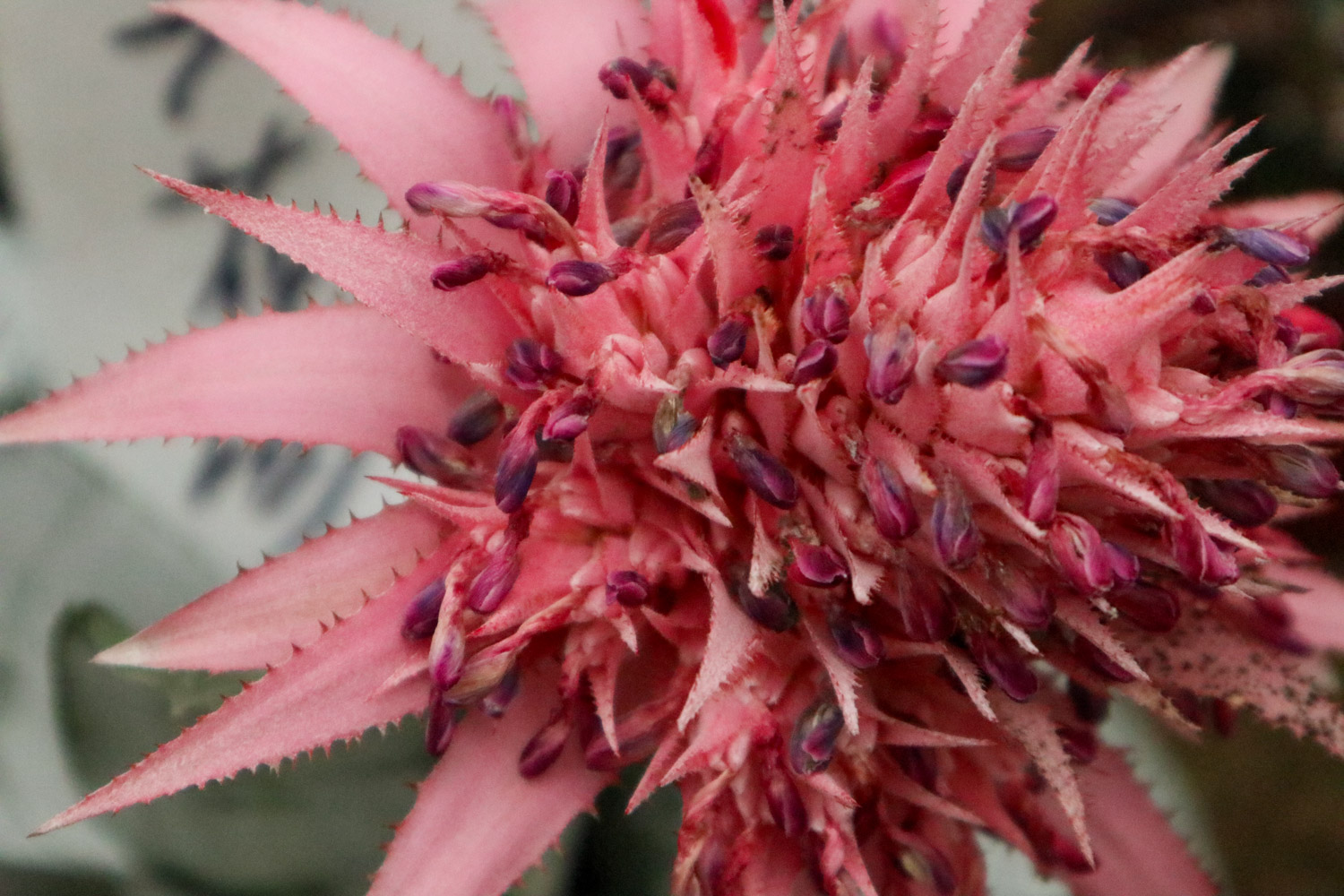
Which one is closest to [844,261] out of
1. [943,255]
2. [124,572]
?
[943,255]

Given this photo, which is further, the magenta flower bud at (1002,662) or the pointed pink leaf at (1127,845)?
the pointed pink leaf at (1127,845)

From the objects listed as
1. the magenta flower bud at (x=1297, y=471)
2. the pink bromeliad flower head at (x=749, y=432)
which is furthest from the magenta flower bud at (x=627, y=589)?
the magenta flower bud at (x=1297, y=471)

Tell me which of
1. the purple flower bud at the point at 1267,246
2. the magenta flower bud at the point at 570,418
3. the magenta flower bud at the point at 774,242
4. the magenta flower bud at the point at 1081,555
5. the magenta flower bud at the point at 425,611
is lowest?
the magenta flower bud at the point at 425,611

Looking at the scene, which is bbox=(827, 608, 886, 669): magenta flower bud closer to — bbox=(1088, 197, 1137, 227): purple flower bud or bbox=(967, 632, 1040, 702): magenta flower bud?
bbox=(967, 632, 1040, 702): magenta flower bud

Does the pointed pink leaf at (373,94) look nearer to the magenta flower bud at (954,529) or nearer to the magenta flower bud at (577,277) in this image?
the magenta flower bud at (577,277)

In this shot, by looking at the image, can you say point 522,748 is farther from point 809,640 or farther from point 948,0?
point 948,0

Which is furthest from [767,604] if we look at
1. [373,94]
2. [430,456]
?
[373,94]
